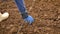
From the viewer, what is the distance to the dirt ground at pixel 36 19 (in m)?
1.55

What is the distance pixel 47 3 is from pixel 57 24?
1.31ft

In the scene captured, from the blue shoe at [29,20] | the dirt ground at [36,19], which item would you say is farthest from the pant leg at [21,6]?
the dirt ground at [36,19]

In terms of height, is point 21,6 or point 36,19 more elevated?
point 21,6

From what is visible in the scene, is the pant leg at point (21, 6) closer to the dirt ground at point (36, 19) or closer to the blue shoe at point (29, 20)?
the blue shoe at point (29, 20)

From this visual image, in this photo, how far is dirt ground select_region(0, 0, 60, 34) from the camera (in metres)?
1.55

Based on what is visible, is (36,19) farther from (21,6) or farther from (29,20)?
(21,6)

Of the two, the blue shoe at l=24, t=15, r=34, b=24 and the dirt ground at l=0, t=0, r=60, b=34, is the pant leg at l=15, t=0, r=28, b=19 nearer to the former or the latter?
the blue shoe at l=24, t=15, r=34, b=24

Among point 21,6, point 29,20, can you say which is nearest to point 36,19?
point 29,20

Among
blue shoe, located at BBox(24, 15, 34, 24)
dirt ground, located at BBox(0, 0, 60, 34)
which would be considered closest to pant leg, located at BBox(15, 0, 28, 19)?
blue shoe, located at BBox(24, 15, 34, 24)

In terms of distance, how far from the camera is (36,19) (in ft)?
5.46

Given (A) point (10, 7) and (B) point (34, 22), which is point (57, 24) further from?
(A) point (10, 7)

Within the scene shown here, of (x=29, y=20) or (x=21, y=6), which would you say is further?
(x=29, y=20)

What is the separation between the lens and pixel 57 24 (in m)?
1.60

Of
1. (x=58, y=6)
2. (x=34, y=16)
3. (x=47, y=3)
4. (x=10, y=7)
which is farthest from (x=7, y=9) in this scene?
(x=58, y=6)
